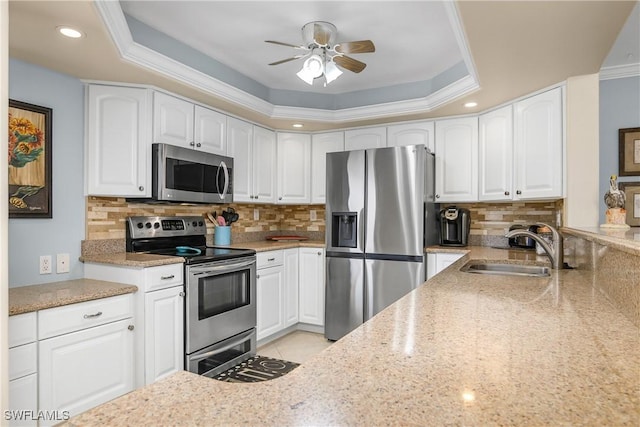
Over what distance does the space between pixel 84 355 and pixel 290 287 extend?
1986mm

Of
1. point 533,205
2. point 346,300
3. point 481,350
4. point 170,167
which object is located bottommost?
point 346,300

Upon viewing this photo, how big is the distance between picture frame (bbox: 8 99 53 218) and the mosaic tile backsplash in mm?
329

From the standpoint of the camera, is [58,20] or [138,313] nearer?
[58,20]

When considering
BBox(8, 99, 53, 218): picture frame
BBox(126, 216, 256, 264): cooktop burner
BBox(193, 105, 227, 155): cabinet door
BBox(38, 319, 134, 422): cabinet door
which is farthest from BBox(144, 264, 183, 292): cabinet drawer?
BBox(193, 105, 227, 155): cabinet door

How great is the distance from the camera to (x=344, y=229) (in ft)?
11.7

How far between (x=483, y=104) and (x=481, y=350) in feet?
9.22

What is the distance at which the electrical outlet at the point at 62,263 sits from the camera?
8.03ft

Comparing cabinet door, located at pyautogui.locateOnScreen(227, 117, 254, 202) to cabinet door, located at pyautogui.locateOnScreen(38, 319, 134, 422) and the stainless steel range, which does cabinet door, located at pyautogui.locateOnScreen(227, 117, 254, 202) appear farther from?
cabinet door, located at pyautogui.locateOnScreen(38, 319, 134, 422)

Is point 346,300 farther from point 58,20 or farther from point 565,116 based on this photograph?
point 58,20

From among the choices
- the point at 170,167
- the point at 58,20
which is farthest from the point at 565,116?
the point at 58,20

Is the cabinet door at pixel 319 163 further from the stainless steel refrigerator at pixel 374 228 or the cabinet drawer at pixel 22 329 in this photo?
the cabinet drawer at pixel 22 329

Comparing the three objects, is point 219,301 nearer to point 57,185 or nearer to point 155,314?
point 155,314

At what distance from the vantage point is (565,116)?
103 inches

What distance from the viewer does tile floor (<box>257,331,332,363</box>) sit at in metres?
3.27
